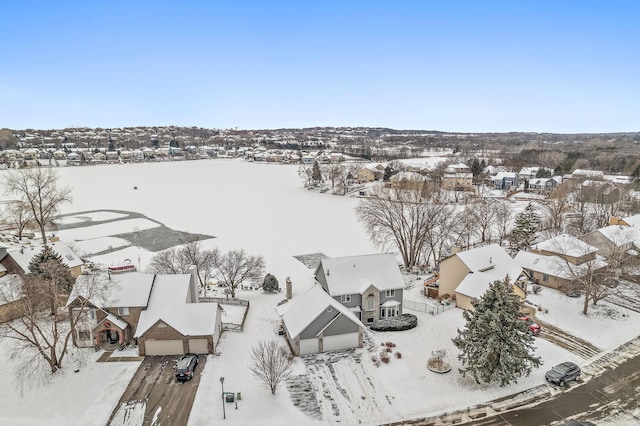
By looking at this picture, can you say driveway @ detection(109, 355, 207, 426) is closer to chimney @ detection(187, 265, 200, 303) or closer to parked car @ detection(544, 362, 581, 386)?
chimney @ detection(187, 265, 200, 303)

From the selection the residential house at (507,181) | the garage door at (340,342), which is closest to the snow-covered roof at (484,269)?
the garage door at (340,342)

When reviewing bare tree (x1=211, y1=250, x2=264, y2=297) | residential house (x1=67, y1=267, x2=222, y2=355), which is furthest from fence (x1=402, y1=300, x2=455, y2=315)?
residential house (x1=67, y1=267, x2=222, y2=355)

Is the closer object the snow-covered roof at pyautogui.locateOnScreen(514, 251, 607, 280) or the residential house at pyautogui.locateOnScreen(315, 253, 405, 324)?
the residential house at pyautogui.locateOnScreen(315, 253, 405, 324)

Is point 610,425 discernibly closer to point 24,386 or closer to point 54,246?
point 24,386

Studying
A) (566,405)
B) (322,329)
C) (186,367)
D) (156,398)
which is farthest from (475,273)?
(156,398)

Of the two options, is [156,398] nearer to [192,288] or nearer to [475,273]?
[192,288]
